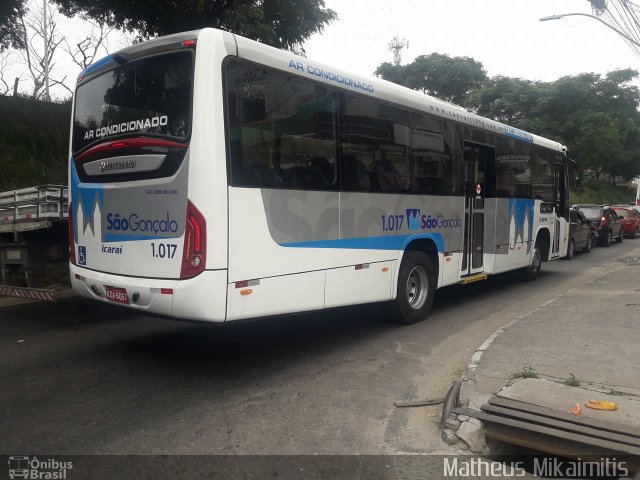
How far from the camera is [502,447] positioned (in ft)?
12.9

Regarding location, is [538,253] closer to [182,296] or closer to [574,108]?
[182,296]

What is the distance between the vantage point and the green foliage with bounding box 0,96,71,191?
50.9ft

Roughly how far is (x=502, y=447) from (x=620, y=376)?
65.6 inches

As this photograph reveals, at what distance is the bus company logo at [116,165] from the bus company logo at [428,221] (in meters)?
3.57

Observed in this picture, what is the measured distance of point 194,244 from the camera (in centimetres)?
463

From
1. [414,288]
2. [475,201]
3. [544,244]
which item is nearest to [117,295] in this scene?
[414,288]

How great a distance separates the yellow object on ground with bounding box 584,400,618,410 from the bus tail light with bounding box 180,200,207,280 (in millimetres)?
3280

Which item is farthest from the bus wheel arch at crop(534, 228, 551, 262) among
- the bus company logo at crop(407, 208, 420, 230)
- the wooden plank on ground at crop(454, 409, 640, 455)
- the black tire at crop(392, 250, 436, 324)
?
the wooden plank on ground at crop(454, 409, 640, 455)

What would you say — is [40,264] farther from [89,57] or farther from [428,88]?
[428,88]

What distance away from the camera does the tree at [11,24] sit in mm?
13758

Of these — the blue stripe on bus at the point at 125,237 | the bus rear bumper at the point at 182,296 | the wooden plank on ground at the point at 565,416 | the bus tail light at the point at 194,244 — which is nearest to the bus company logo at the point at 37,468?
the bus rear bumper at the point at 182,296

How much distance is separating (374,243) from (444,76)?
124 feet

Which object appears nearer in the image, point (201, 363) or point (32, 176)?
point (201, 363)

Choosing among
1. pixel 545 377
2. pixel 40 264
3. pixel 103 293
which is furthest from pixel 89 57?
pixel 545 377
